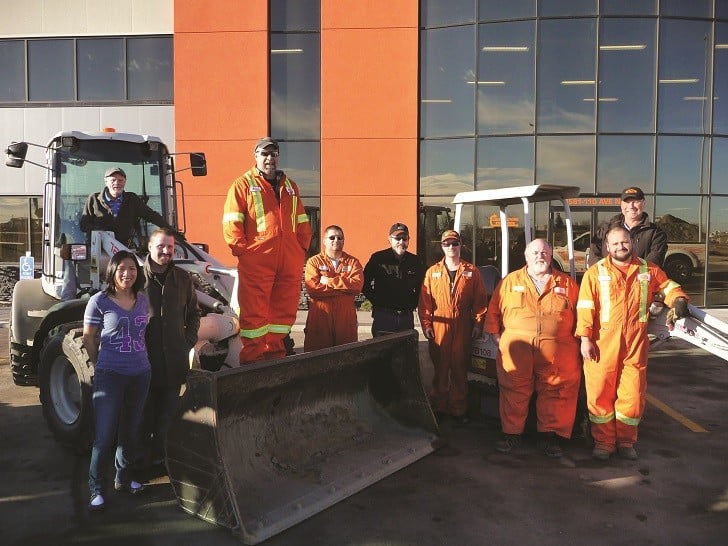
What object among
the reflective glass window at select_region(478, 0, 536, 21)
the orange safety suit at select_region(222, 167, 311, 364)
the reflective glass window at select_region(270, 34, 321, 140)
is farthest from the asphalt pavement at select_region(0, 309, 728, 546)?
the reflective glass window at select_region(478, 0, 536, 21)

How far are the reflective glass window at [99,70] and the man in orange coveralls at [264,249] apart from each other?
39.6 ft

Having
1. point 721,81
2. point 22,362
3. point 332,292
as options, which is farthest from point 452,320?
point 721,81

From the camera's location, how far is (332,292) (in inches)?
213

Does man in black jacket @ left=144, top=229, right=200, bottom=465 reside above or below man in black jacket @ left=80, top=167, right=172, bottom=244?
below

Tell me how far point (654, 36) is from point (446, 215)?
600 centimetres

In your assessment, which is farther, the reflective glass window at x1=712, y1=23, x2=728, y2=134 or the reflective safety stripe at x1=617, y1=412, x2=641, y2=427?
the reflective glass window at x1=712, y1=23, x2=728, y2=134

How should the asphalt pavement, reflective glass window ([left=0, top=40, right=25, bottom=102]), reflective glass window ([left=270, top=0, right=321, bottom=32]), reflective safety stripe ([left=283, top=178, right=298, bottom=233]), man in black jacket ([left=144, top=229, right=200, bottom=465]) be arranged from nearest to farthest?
the asphalt pavement → man in black jacket ([left=144, top=229, right=200, bottom=465]) → reflective safety stripe ([left=283, top=178, right=298, bottom=233]) → reflective glass window ([left=270, top=0, right=321, bottom=32]) → reflective glass window ([left=0, top=40, right=25, bottom=102])

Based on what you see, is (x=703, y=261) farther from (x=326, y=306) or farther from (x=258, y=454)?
(x=258, y=454)

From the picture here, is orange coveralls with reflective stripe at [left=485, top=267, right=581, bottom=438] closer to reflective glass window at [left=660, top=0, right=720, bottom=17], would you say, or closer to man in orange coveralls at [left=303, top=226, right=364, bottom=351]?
man in orange coveralls at [left=303, top=226, right=364, bottom=351]

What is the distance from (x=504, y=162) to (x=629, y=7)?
14.0 ft

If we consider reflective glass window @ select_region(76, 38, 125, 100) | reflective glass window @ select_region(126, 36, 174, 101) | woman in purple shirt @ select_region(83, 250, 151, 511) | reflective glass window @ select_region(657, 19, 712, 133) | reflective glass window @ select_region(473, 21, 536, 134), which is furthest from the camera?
reflective glass window @ select_region(76, 38, 125, 100)

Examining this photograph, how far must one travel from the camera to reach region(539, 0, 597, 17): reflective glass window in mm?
13180

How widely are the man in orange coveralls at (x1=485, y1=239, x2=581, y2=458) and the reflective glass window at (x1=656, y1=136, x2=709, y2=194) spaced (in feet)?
34.0

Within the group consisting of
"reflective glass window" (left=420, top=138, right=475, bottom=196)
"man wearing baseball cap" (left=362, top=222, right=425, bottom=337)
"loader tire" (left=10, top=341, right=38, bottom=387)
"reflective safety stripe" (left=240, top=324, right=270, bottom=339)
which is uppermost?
"reflective glass window" (left=420, top=138, right=475, bottom=196)
